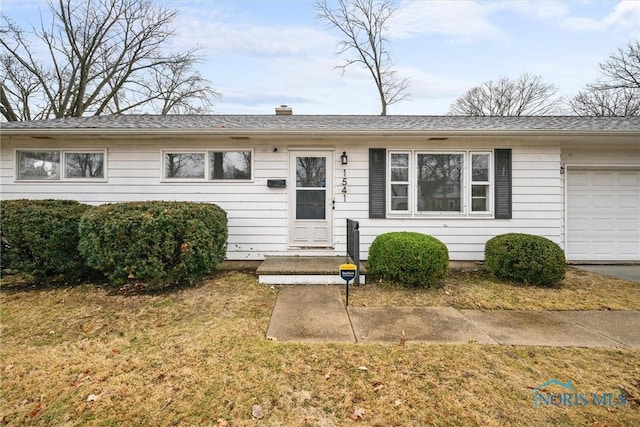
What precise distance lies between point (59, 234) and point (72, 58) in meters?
16.9

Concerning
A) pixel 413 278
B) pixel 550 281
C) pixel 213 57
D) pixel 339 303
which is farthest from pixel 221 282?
pixel 213 57

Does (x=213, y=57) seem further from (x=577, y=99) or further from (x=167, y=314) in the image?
(x=577, y=99)

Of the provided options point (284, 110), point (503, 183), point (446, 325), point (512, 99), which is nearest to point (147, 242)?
point (446, 325)

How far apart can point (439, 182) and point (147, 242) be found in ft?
18.3

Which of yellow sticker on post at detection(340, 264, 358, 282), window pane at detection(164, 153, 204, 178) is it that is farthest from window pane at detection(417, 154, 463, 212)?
window pane at detection(164, 153, 204, 178)

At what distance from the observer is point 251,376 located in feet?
7.59

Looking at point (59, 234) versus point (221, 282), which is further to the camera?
point (221, 282)

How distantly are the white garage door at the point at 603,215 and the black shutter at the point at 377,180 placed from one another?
4359mm

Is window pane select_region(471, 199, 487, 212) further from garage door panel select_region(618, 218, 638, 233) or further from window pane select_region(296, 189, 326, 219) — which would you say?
garage door panel select_region(618, 218, 638, 233)

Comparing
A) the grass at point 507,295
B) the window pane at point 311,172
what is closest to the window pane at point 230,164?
the window pane at point 311,172

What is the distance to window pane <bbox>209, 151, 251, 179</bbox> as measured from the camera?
6.02 meters

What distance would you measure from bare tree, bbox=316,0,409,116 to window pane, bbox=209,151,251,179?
12070 millimetres

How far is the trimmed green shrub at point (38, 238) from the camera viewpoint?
4.39 m

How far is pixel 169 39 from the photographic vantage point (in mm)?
16094
